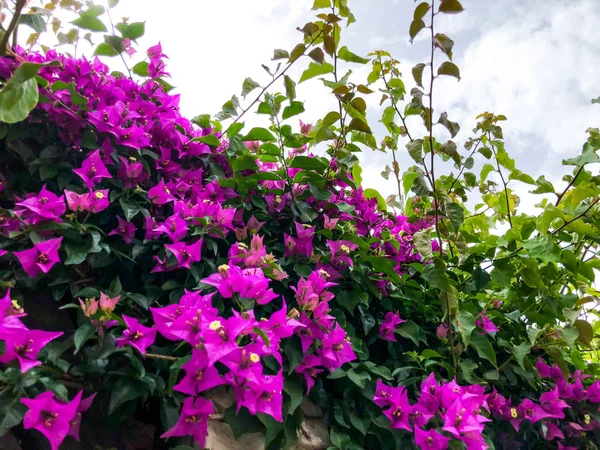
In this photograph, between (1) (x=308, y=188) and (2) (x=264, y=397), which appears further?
(1) (x=308, y=188)

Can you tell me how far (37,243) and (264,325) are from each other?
1.52 ft

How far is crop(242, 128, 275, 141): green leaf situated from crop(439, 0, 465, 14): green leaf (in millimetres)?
506

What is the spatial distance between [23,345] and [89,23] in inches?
35.7

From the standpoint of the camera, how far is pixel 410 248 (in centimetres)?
139

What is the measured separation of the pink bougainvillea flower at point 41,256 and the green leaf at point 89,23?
2.17 ft

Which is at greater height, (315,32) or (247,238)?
(315,32)

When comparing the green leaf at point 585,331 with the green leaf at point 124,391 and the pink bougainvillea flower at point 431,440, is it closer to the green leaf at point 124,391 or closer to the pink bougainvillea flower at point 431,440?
the pink bougainvillea flower at point 431,440

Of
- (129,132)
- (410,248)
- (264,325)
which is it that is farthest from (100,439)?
(410,248)

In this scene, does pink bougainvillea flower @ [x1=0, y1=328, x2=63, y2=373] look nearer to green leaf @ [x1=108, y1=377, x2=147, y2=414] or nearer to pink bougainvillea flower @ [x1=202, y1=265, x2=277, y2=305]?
green leaf @ [x1=108, y1=377, x2=147, y2=414]

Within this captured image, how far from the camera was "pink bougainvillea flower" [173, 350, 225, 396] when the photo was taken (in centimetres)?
74

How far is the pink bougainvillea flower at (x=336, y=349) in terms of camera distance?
0.95m

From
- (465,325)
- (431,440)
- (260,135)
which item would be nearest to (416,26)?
(260,135)

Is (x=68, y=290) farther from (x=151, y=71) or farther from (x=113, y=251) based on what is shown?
(x=151, y=71)

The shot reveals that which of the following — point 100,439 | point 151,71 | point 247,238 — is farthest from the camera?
point 151,71
